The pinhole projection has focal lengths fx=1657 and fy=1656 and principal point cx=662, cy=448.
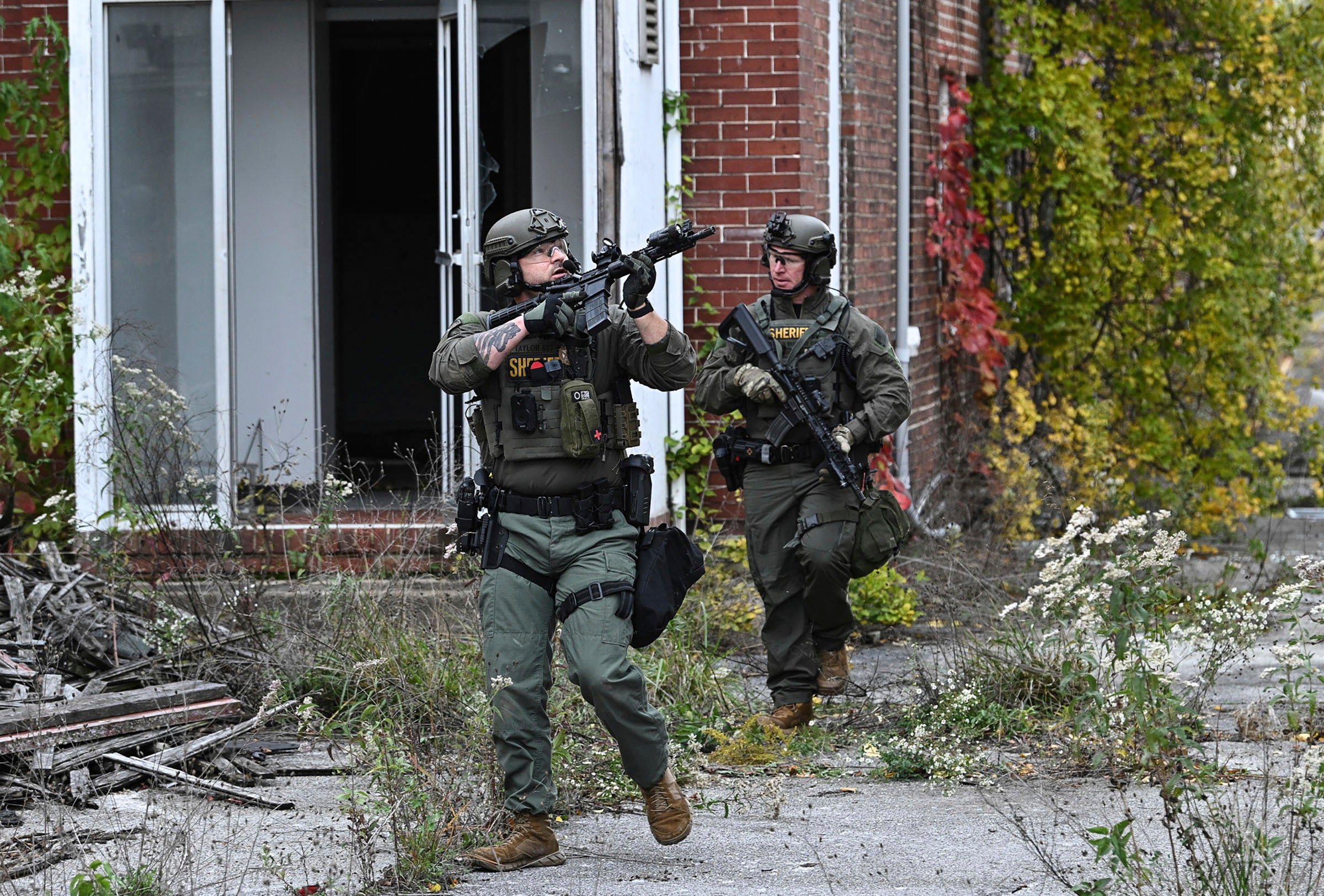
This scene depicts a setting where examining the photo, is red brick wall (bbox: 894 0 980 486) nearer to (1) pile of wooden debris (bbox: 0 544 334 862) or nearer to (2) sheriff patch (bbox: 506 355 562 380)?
(1) pile of wooden debris (bbox: 0 544 334 862)

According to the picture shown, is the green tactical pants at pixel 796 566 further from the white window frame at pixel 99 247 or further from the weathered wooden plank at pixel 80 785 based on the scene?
the white window frame at pixel 99 247

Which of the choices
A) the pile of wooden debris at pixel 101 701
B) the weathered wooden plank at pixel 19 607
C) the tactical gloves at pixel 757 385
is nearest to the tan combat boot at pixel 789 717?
the tactical gloves at pixel 757 385

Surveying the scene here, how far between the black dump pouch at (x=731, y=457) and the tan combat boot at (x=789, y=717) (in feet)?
2.95

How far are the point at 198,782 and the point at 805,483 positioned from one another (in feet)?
8.34

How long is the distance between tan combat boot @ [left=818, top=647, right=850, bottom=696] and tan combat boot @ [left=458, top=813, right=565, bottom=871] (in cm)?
197

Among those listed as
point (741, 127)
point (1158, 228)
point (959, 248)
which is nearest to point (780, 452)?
point (741, 127)

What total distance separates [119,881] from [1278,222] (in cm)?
987

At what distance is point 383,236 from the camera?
13008 millimetres

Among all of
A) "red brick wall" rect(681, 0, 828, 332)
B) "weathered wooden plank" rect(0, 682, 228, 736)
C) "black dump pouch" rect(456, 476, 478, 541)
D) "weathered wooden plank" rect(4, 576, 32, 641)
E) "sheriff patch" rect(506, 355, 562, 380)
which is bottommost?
"weathered wooden plank" rect(0, 682, 228, 736)

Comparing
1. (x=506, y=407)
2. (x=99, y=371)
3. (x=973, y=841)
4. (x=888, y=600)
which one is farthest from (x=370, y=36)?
(x=973, y=841)

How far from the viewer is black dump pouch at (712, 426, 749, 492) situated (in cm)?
670

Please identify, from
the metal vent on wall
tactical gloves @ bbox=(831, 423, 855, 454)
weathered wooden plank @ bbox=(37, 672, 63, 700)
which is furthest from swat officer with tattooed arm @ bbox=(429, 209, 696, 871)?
the metal vent on wall

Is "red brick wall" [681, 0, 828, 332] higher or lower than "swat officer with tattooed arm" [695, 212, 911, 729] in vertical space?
higher

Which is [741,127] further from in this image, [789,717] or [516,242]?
[516,242]
